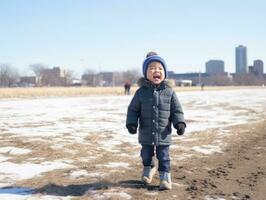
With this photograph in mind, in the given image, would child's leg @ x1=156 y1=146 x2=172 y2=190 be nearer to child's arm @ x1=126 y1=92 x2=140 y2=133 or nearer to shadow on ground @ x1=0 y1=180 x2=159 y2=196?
shadow on ground @ x1=0 y1=180 x2=159 y2=196

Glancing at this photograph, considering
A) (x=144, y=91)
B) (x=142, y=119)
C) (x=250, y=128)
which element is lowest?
(x=250, y=128)

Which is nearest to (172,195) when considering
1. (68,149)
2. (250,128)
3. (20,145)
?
(68,149)

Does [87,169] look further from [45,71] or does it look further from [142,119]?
[45,71]

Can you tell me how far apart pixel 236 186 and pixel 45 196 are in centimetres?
253

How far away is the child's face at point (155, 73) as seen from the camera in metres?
Result: 5.88

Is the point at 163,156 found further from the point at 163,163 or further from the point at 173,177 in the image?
the point at 173,177

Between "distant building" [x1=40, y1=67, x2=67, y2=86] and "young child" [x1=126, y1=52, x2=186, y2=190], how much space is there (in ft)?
455

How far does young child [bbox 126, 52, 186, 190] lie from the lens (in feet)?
19.1

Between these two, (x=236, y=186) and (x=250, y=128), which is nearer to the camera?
(x=236, y=186)

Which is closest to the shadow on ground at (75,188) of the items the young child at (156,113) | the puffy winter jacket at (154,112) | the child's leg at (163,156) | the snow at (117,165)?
the young child at (156,113)

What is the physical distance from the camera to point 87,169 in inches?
275

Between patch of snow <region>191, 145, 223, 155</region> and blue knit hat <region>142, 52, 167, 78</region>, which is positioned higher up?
blue knit hat <region>142, 52, 167, 78</region>

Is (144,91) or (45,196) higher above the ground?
(144,91)

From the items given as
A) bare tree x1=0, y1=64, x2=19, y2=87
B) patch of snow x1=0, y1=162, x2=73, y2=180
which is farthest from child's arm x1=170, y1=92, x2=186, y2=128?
bare tree x1=0, y1=64, x2=19, y2=87
